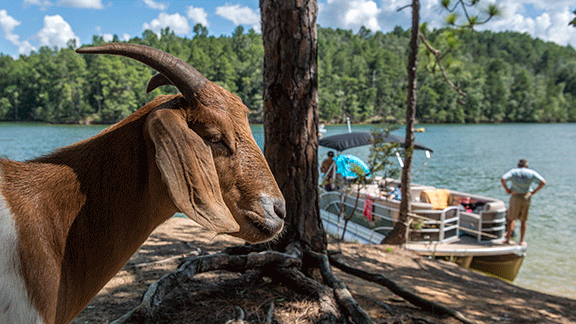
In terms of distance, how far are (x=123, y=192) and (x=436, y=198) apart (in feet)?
34.3

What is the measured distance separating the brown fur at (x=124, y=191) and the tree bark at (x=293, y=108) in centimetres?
204

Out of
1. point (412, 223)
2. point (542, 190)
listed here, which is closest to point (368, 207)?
point (412, 223)

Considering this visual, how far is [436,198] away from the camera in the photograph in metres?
10.9

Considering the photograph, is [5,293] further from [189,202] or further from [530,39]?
[530,39]

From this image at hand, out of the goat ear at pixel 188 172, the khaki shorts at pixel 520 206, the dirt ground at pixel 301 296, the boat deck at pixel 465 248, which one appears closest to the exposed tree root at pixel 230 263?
the dirt ground at pixel 301 296

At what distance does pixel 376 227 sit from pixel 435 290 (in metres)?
4.67

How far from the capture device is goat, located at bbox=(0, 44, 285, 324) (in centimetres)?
150

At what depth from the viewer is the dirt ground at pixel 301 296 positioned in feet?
10.7

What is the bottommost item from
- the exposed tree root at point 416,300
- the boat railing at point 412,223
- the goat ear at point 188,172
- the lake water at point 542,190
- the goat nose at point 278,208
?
the lake water at point 542,190

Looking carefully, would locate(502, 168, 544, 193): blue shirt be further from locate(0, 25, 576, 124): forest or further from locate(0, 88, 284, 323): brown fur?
locate(0, 25, 576, 124): forest

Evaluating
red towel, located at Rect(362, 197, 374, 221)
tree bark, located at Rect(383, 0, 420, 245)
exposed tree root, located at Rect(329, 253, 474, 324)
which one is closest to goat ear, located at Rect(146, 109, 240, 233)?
exposed tree root, located at Rect(329, 253, 474, 324)

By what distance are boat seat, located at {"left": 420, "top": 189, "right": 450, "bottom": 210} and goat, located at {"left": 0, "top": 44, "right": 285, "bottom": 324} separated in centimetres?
967

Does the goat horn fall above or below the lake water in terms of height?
above

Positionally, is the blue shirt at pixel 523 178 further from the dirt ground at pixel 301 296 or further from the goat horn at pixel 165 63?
the goat horn at pixel 165 63
